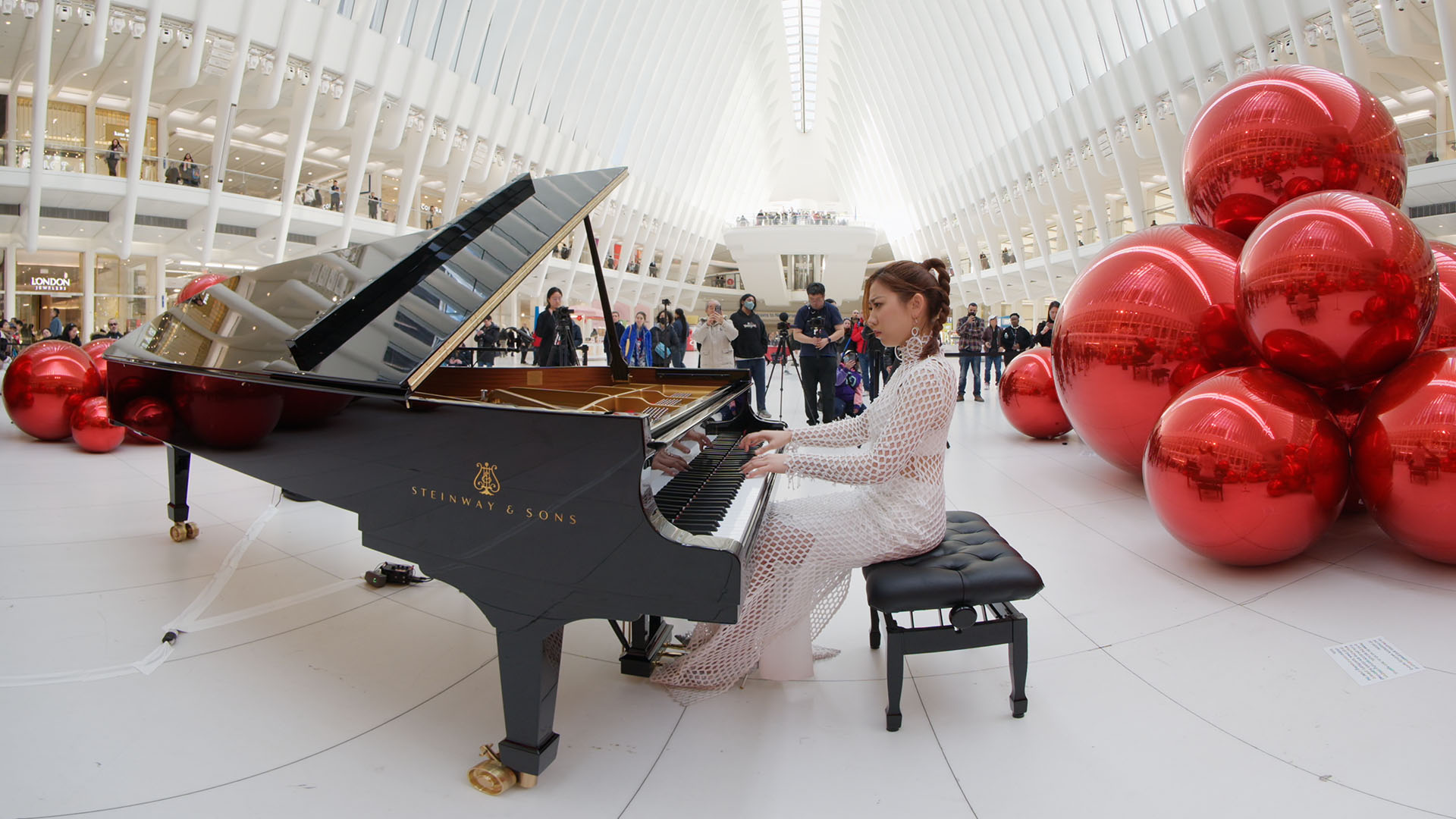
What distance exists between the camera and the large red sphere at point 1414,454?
2932 mm

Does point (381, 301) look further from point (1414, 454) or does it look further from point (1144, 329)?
point (1414, 454)

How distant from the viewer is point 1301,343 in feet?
Answer: 10.6

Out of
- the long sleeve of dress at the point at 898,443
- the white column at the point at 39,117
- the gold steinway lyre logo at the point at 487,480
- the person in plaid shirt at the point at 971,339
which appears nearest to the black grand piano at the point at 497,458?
the gold steinway lyre logo at the point at 487,480

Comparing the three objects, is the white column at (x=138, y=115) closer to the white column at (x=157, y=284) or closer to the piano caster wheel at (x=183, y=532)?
the white column at (x=157, y=284)

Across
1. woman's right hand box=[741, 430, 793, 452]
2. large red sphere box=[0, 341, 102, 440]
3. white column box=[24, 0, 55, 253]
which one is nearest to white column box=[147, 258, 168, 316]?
white column box=[24, 0, 55, 253]

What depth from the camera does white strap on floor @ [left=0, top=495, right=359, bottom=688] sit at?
2.56 m

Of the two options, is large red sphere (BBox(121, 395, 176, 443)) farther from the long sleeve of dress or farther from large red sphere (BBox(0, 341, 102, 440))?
large red sphere (BBox(0, 341, 102, 440))

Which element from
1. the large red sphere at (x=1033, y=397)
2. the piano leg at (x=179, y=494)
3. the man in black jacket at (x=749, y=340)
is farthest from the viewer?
the man in black jacket at (x=749, y=340)

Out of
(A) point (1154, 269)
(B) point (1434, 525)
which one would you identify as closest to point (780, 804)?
(B) point (1434, 525)

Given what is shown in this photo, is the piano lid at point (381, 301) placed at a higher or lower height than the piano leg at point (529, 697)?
higher

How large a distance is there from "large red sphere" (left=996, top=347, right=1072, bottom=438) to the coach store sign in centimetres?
2296

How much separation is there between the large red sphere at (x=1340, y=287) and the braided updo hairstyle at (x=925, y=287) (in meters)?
1.95

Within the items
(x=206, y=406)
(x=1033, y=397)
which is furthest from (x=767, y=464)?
(x=1033, y=397)

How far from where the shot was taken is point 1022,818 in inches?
72.3
